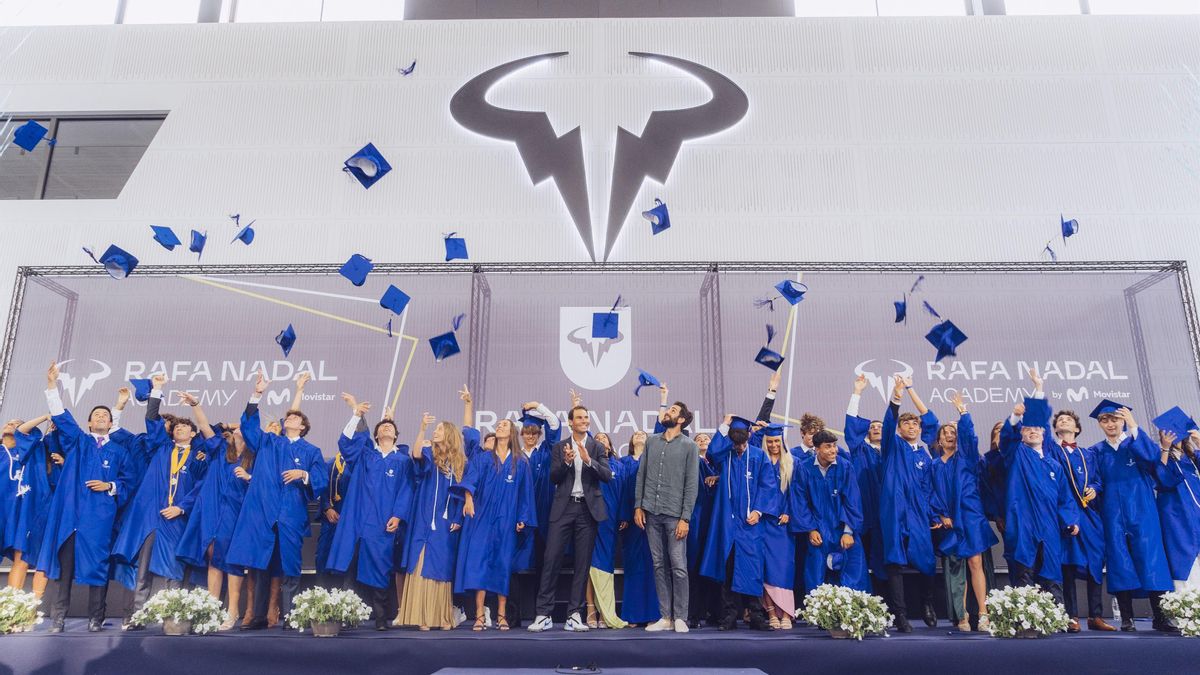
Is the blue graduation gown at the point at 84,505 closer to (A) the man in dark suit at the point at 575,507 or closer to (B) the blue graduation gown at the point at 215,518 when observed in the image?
(B) the blue graduation gown at the point at 215,518

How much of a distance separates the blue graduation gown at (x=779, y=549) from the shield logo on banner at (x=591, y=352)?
8.84 ft

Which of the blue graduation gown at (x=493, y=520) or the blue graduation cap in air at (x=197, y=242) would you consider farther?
the blue graduation cap in air at (x=197, y=242)

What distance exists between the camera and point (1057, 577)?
4.91m

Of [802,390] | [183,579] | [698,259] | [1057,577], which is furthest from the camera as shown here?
[698,259]

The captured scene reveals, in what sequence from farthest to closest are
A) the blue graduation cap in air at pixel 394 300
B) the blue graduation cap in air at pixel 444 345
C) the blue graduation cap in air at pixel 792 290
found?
1. the blue graduation cap in air at pixel 792 290
2. the blue graduation cap in air at pixel 394 300
3. the blue graduation cap in air at pixel 444 345

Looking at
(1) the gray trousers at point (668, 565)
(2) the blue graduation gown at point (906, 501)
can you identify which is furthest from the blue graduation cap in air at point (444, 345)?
(2) the blue graduation gown at point (906, 501)

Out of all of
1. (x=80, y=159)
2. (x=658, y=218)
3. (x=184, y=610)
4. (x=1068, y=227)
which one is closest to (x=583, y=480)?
(x=184, y=610)

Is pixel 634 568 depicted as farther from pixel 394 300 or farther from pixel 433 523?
pixel 394 300

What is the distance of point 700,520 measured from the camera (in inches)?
214

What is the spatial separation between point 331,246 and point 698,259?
3.88 meters

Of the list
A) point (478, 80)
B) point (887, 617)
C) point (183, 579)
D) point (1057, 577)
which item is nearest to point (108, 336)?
point (183, 579)

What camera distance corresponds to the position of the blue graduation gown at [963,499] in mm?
5066

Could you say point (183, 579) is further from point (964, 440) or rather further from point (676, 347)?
point (964, 440)

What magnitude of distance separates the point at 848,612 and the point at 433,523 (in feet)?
8.53
